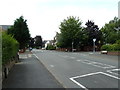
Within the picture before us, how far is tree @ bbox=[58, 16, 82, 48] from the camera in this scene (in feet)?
306

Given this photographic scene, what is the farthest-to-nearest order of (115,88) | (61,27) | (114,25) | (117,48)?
(61,27), (114,25), (117,48), (115,88)

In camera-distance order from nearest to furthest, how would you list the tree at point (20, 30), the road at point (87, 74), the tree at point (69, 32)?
the road at point (87, 74) < the tree at point (20, 30) < the tree at point (69, 32)

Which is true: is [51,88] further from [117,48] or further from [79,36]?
[79,36]

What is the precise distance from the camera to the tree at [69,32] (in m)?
93.1

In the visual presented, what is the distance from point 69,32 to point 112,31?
43.9 feet

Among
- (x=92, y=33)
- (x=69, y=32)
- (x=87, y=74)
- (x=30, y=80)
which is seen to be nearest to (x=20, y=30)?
(x=69, y=32)

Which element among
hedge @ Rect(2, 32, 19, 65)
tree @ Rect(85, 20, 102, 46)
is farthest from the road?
tree @ Rect(85, 20, 102, 46)

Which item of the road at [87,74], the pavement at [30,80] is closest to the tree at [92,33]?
the road at [87,74]

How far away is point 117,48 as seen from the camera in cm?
5003

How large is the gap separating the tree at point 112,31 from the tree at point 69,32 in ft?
28.8

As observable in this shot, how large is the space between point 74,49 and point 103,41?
524 inches

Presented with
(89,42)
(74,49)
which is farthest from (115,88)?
(89,42)

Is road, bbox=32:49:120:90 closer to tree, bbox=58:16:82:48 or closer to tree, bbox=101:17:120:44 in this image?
tree, bbox=101:17:120:44

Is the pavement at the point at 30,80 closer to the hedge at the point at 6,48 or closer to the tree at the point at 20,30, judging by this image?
the hedge at the point at 6,48
